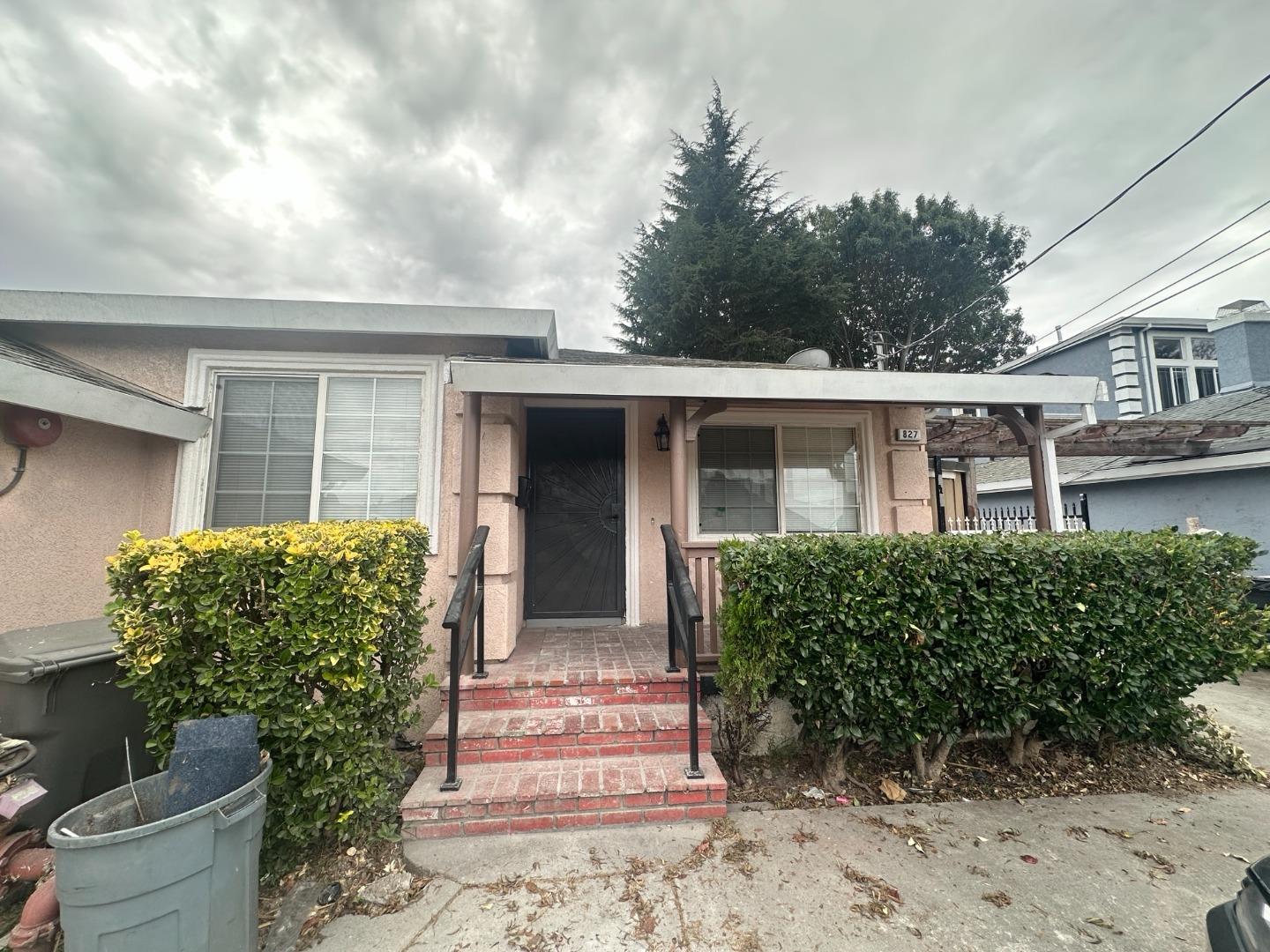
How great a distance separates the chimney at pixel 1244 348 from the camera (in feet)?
29.1

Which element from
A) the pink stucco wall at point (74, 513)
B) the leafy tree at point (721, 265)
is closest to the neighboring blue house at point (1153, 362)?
the leafy tree at point (721, 265)

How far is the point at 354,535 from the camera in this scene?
7.70 ft

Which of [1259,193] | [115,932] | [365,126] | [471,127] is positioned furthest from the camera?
[471,127]

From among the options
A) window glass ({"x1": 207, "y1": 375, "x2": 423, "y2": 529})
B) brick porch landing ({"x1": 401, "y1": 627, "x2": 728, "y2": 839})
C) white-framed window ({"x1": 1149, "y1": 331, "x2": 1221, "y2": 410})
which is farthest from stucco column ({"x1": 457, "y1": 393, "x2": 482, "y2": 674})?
white-framed window ({"x1": 1149, "y1": 331, "x2": 1221, "y2": 410})

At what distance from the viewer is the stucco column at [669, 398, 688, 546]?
3684mm

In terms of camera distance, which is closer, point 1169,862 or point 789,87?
point 1169,862

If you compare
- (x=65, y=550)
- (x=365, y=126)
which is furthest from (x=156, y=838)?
(x=365, y=126)

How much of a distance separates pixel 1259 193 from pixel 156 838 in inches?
491

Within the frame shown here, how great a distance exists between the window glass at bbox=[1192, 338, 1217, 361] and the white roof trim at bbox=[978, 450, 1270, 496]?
19.6ft

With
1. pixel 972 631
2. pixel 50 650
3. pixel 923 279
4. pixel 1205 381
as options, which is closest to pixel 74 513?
pixel 50 650

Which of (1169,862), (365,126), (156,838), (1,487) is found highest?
(365,126)

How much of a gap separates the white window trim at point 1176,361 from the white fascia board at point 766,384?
10.8 m

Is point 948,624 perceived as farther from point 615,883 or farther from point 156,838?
point 156,838

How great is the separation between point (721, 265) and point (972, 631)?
43.9ft
